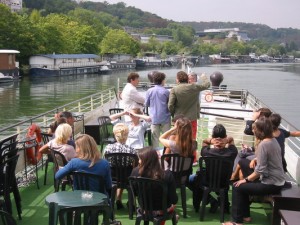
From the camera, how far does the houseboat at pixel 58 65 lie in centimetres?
5997

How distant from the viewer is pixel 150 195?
4.12 metres

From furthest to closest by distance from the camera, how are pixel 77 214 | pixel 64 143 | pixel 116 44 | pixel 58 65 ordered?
pixel 116 44, pixel 58 65, pixel 64 143, pixel 77 214

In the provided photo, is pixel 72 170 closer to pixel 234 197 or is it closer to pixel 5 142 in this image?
pixel 5 142

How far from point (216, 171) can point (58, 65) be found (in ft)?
197

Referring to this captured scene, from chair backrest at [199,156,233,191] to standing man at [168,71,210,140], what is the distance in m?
2.02

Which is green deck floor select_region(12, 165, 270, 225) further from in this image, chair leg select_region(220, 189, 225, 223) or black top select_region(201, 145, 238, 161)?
black top select_region(201, 145, 238, 161)

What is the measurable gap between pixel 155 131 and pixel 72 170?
3114 millimetres

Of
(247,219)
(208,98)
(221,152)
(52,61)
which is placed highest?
(221,152)

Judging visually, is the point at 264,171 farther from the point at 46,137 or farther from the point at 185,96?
the point at 46,137

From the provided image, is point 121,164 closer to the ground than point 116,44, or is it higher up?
closer to the ground

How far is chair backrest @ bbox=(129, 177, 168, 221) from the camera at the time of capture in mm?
4078

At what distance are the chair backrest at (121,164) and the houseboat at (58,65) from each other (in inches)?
2231

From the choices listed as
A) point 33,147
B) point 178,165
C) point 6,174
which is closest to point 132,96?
point 33,147

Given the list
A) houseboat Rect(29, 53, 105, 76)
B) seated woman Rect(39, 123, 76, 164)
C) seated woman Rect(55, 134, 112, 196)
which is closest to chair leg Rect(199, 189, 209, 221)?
seated woman Rect(55, 134, 112, 196)
